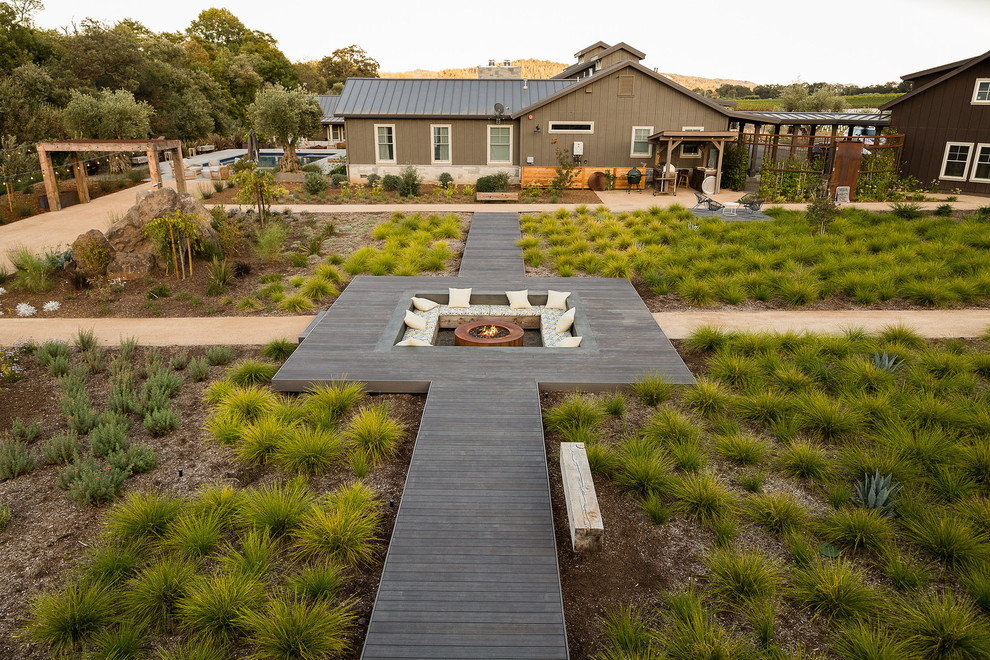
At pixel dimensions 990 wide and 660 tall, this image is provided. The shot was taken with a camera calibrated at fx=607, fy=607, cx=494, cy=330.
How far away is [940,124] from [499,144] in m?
15.1

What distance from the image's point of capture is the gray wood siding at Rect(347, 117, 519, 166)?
22656 millimetres

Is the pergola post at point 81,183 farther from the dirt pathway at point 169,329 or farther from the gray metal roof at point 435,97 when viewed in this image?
the dirt pathway at point 169,329

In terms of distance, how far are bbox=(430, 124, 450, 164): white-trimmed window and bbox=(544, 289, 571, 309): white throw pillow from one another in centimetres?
1409

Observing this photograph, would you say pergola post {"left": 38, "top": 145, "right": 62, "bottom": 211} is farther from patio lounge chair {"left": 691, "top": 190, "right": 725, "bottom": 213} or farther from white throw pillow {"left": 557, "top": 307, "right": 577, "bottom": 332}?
patio lounge chair {"left": 691, "top": 190, "right": 725, "bottom": 213}

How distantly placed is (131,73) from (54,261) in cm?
2591

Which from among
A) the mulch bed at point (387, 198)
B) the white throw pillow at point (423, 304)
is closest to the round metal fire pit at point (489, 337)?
the white throw pillow at point (423, 304)

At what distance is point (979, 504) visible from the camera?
5.18 meters

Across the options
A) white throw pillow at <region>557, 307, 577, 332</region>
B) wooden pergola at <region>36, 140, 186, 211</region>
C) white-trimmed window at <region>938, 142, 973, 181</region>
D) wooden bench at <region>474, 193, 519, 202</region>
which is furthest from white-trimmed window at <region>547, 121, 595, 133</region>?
white throw pillow at <region>557, 307, 577, 332</region>

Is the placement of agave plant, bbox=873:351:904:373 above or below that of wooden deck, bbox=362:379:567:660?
above

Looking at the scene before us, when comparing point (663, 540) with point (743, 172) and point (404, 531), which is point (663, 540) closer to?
point (404, 531)

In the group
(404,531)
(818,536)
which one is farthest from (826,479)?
(404,531)

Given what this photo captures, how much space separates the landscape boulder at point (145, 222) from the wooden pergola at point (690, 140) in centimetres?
1496

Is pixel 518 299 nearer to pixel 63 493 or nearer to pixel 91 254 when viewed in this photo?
pixel 63 493

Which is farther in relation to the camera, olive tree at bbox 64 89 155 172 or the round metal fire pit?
olive tree at bbox 64 89 155 172
